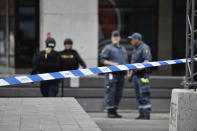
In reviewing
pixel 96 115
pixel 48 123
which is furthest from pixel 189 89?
pixel 96 115

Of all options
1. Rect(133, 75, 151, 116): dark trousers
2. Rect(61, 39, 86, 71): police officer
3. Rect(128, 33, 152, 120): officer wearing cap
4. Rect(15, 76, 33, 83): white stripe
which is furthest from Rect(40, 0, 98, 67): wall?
Rect(15, 76, 33, 83): white stripe

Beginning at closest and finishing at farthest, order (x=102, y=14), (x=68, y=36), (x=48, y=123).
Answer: (x=48, y=123), (x=68, y=36), (x=102, y=14)

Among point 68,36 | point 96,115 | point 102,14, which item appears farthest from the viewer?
point 102,14

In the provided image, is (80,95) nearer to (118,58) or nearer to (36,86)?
(36,86)

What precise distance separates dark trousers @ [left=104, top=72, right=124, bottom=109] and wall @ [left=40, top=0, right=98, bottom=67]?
3.30 m

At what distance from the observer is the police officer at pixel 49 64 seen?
12.8 m

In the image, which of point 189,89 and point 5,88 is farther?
point 5,88

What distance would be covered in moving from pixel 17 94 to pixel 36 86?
1.63 ft

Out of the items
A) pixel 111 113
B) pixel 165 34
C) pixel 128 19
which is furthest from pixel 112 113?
pixel 165 34

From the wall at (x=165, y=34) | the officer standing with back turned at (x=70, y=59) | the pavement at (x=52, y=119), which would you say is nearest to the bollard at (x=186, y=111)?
the pavement at (x=52, y=119)

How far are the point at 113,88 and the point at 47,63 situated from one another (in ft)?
5.10

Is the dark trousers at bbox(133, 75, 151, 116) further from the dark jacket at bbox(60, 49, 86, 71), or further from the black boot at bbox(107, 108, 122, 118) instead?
the dark jacket at bbox(60, 49, 86, 71)

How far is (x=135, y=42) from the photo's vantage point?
13.0 metres

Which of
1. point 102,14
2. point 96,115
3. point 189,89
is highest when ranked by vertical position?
point 102,14
